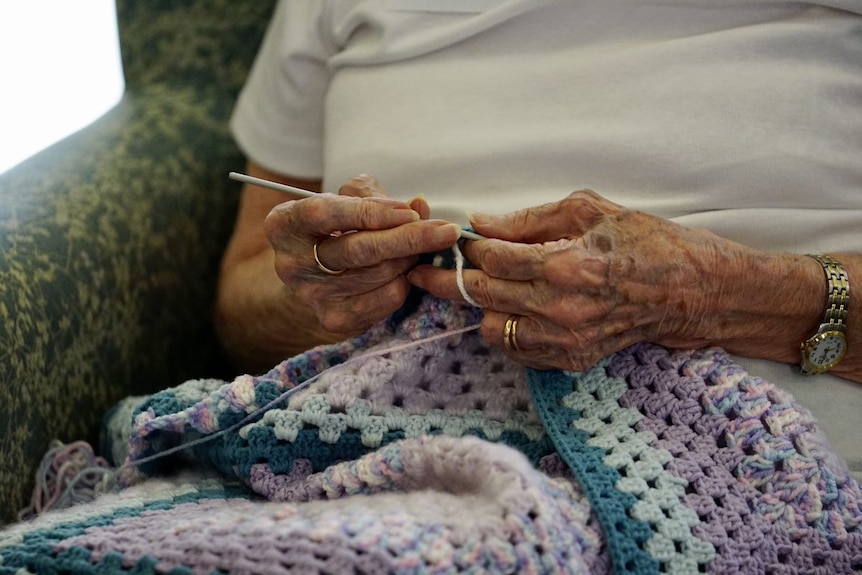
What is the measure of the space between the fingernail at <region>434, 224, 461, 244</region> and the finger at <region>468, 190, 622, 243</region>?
0.15ft

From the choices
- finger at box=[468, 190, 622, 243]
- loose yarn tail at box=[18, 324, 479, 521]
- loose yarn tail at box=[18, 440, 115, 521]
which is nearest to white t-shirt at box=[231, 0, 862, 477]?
finger at box=[468, 190, 622, 243]

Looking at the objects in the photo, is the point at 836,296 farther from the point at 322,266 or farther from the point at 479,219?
the point at 322,266

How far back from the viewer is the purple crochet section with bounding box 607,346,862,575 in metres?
0.74

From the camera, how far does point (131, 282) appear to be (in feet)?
3.70

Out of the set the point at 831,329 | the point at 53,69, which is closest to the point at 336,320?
the point at 831,329

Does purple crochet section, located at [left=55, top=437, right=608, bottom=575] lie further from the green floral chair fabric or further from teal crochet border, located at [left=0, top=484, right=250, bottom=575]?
the green floral chair fabric

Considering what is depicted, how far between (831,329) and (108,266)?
83 cm

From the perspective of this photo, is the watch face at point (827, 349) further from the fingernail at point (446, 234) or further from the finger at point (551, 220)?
the fingernail at point (446, 234)

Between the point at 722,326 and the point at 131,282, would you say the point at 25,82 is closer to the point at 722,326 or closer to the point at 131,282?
the point at 131,282

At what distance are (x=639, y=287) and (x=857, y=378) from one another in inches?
10.3

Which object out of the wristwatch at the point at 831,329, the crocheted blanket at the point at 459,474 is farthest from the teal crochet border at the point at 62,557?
the wristwatch at the point at 831,329

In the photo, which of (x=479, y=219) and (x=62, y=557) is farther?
(x=479, y=219)

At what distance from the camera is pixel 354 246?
0.82 m

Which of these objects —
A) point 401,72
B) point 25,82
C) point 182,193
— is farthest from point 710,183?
point 25,82
